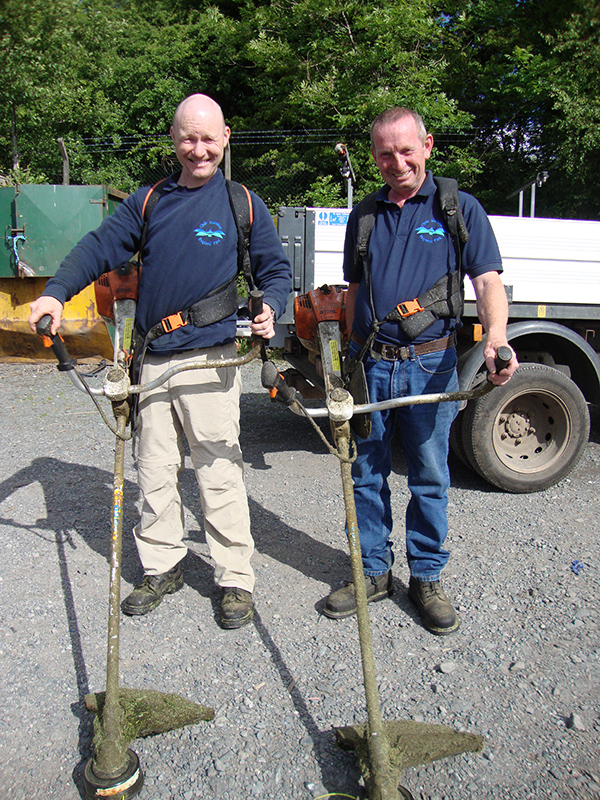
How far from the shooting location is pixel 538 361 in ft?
14.5

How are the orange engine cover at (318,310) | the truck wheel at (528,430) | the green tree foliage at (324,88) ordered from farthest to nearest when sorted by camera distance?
the green tree foliage at (324,88)
the truck wheel at (528,430)
the orange engine cover at (318,310)

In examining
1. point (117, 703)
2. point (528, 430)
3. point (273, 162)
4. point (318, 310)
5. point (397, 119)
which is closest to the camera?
point (117, 703)

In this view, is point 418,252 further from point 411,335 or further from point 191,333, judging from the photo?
point 191,333

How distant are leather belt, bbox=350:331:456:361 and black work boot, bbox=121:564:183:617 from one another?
1431mm

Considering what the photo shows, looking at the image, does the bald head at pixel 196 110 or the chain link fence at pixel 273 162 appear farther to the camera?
the chain link fence at pixel 273 162

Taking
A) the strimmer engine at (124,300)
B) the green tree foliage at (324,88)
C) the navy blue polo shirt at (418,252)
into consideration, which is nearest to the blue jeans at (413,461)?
the navy blue polo shirt at (418,252)

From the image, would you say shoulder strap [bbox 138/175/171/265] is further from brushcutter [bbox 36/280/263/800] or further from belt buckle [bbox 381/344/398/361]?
belt buckle [bbox 381/344/398/361]

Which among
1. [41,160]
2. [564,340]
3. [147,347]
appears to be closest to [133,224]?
[147,347]

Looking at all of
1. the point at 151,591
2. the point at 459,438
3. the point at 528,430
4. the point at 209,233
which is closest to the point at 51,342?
the point at 209,233

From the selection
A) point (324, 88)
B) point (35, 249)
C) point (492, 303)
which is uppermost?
point (324, 88)

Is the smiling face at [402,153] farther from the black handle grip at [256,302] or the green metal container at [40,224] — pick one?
the green metal container at [40,224]

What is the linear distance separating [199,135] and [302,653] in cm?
213

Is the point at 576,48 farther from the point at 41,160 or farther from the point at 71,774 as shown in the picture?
the point at 71,774

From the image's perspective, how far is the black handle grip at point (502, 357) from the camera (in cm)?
199
